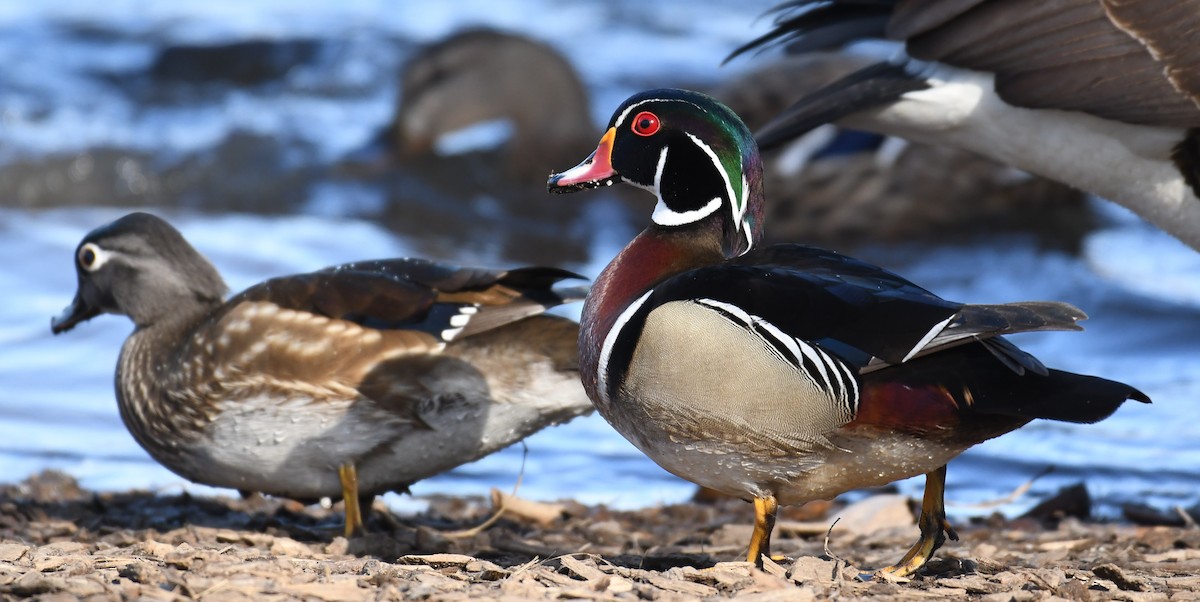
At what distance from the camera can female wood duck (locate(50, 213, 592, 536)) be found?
4.79 m

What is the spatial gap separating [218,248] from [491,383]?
478 centimetres

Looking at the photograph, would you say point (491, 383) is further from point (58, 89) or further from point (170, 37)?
point (170, 37)

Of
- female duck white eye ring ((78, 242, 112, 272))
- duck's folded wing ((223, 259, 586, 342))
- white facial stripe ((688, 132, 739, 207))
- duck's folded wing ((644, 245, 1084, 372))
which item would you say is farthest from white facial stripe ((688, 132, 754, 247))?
female duck white eye ring ((78, 242, 112, 272))

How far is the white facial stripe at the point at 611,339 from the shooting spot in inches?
150

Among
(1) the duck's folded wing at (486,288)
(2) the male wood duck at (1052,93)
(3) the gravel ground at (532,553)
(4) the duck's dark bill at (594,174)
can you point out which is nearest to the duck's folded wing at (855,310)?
(4) the duck's dark bill at (594,174)

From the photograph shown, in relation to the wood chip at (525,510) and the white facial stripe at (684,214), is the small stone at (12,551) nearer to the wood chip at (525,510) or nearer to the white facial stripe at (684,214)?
the wood chip at (525,510)

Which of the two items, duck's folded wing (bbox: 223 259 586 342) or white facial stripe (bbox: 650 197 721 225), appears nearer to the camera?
white facial stripe (bbox: 650 197 721 225)

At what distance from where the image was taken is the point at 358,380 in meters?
4.77

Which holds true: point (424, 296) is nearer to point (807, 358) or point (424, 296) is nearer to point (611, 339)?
point (611, 339)

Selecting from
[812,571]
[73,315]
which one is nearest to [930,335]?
[812,571]

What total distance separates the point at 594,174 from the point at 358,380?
116cm

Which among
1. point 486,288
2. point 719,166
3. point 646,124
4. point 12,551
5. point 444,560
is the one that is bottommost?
Answer: point 444,560

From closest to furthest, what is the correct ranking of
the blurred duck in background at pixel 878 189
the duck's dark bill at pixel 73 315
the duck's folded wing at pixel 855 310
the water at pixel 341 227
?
the duck's folded wing at pixel 855 310 < the duck's dark bill at pixel 73 315 < the water at pixel 341 227 < the blurred duck in background at pixel 878 189

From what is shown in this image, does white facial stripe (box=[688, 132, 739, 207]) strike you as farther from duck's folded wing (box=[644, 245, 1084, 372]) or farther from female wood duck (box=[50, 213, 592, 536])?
female wood duck (box=[50, 213, 592, 536])
